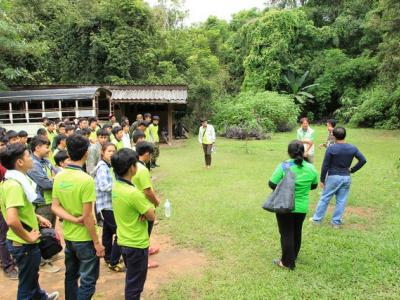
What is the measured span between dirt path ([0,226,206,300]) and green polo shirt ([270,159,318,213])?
1.53 m

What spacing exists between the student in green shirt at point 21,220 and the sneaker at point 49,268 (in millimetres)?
1398

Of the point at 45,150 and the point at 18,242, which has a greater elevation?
the point at 45,150

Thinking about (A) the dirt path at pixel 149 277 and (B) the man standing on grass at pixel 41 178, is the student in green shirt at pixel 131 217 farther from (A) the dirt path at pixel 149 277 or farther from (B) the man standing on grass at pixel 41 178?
(B) the man standing on grass at pixel 41 178

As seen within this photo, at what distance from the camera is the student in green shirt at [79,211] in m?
3.27

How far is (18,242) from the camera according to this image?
332 centimetres

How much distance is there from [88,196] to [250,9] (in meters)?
41.3

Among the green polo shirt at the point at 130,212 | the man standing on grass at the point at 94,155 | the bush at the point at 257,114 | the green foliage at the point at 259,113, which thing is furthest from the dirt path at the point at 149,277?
the green foliage at the point at 259,113

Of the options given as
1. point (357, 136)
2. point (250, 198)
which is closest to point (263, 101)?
point (357, 136)

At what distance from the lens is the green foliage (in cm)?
2247

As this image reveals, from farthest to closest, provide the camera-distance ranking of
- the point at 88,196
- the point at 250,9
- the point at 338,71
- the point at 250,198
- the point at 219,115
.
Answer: the point at 250,9
the point at 338,71
the point at 219,115
the point at 250,198
the point at 88,196

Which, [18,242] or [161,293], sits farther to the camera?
[161,293]

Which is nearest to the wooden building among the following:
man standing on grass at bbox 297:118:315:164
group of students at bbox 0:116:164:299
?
man standing on grass at bbox 297:118:315:164

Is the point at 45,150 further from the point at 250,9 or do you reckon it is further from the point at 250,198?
the point at 250,9

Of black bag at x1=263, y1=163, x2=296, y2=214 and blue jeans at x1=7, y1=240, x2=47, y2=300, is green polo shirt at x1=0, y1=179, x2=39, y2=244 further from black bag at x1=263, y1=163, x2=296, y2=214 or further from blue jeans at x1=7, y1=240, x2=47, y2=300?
black bag at x1=263, y1=163, x2=296, y2=214
